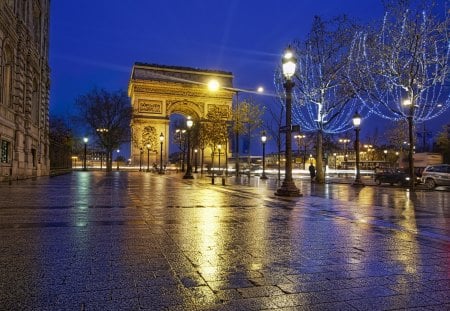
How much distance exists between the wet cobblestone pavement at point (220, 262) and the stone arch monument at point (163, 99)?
197ft

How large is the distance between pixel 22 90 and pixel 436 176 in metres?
26.9

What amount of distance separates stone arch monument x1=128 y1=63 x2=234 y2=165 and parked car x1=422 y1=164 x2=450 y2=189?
4308 cm

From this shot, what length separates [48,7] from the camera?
41.8 metres

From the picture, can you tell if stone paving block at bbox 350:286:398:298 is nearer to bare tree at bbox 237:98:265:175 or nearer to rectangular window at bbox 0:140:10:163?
rectangular window at bbox 0:140:10:163

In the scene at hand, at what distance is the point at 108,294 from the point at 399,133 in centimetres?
6996

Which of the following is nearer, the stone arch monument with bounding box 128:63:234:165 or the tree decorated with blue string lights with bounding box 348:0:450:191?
the tree decorated with blue string lights with bounding box 348:0:450:191

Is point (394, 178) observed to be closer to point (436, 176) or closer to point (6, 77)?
point (436, 176)

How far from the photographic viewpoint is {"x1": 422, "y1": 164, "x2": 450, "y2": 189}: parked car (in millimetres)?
26872

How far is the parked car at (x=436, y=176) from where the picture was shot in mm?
26872

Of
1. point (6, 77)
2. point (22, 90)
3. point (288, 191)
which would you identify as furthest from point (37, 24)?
point (288, 191)

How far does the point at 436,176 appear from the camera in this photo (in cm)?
2733

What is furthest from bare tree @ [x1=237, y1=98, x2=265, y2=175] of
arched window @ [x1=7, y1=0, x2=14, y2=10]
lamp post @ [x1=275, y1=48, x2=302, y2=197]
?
lamp post @ [x1=275, y1=48, x2=302, y2=197]

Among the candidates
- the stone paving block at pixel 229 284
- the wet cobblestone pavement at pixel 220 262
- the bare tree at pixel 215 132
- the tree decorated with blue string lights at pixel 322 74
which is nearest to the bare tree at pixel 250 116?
the bare tree at pixel 215 132

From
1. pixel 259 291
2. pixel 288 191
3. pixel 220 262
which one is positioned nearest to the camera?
pixel 259 291
